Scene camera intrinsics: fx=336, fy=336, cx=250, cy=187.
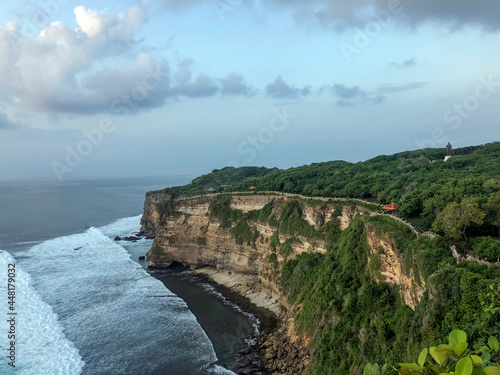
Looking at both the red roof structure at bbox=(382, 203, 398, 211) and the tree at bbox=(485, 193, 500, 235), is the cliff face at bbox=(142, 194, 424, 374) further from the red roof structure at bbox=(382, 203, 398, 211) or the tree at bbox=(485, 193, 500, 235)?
the tree at bbox=(485, 193, 500, 235)

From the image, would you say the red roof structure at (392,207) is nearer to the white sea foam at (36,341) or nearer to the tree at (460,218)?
the tree at (460,218)

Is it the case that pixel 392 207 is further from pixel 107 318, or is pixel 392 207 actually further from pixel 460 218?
pixel 107 318

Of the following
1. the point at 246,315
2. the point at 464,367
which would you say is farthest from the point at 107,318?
the point at 464,367

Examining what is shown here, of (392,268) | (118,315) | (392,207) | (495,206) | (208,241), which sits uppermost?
(495,206)

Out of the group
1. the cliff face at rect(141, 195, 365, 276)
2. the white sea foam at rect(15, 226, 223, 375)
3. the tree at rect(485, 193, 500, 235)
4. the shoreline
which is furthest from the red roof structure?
the white sea foam at rect(15, 226, 223, 375)

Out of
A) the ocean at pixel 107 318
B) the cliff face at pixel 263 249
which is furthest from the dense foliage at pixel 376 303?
the ocean at pixel 107 318

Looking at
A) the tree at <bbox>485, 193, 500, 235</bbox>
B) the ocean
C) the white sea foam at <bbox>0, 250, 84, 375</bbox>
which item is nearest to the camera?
the tree at <bbox>485, 193, 500, 235</bbox>
